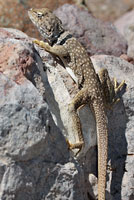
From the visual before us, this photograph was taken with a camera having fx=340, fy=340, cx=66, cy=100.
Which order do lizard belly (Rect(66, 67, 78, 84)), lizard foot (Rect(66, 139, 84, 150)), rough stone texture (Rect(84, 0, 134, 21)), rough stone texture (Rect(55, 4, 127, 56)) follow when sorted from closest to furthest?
lizard foot (Rect(66, 139, 84, 150)) → lizard belly (Rect(66, 67, 78, 84)) → rough stone texture (Rect(55, 4, 127, 56)) → rough stone texture (Rect(84, 0, 134, 21))

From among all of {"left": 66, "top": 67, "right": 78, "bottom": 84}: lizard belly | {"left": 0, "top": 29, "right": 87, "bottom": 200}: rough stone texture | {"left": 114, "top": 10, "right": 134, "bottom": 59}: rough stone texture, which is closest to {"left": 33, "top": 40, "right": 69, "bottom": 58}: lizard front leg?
{"left": 66, "top": 67, "right": 78, "bottom": 84}: lizard belly

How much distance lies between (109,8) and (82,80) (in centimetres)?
773

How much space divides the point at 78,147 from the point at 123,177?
3.16 feet

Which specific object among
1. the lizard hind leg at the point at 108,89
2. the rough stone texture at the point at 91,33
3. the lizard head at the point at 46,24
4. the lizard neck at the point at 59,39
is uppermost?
the rough stone texture at the point at 91,33

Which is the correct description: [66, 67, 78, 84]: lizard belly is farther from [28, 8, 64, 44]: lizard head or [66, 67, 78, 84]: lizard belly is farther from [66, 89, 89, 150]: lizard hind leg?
[28, 8, 64, 44]: lizard head

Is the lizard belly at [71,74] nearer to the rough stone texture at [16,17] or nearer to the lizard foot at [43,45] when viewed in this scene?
the lizard foot at [43,45]

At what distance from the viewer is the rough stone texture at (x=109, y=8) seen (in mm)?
11781

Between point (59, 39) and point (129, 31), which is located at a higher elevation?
point (129, 31)

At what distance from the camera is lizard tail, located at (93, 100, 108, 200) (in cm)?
450

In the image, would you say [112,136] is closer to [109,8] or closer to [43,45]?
[43,45]

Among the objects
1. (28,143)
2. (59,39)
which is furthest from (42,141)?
(59,39)

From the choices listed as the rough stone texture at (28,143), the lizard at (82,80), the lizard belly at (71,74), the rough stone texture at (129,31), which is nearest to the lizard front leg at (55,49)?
the lizard at (82,80)

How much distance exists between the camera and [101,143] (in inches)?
187

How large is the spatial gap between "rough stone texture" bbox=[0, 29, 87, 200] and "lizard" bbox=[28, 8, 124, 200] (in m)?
0.45
